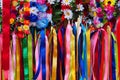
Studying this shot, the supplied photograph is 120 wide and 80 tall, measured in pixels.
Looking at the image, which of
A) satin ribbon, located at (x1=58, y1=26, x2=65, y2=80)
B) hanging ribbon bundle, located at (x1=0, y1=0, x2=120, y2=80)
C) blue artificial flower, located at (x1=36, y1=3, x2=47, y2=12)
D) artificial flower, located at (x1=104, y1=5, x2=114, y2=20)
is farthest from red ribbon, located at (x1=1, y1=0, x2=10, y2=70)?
artificial flower, located at (x1=104, y1=5, x2=114, y2=20)

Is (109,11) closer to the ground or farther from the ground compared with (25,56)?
farther from the ground

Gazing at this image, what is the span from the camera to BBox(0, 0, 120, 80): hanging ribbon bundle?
2043 mm

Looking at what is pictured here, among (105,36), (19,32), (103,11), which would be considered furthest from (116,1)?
(19,32)

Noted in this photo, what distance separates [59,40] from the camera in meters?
2.08

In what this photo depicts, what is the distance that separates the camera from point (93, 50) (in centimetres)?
211

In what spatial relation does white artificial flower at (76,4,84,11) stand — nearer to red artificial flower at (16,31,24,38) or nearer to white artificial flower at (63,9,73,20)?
white artificial flower at (63,9,73,20)

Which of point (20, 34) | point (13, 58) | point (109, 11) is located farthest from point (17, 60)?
Answer: point (109, 11)

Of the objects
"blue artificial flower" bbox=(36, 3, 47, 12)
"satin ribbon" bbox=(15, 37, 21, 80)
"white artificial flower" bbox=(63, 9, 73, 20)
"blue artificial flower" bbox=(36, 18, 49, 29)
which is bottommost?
"satin ribbon" bbox=(15, 37, 21, 80)

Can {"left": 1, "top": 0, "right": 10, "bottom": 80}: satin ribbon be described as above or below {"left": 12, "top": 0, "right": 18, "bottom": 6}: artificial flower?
below

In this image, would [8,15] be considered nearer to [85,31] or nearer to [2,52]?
[2,52]

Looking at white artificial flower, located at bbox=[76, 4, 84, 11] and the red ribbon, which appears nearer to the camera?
the red ribbon

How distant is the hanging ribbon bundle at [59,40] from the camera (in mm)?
2043

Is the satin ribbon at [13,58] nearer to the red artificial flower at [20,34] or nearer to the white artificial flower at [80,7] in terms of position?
the red artificial flower at [20,34]

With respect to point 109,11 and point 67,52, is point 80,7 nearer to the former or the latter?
point 109,11
